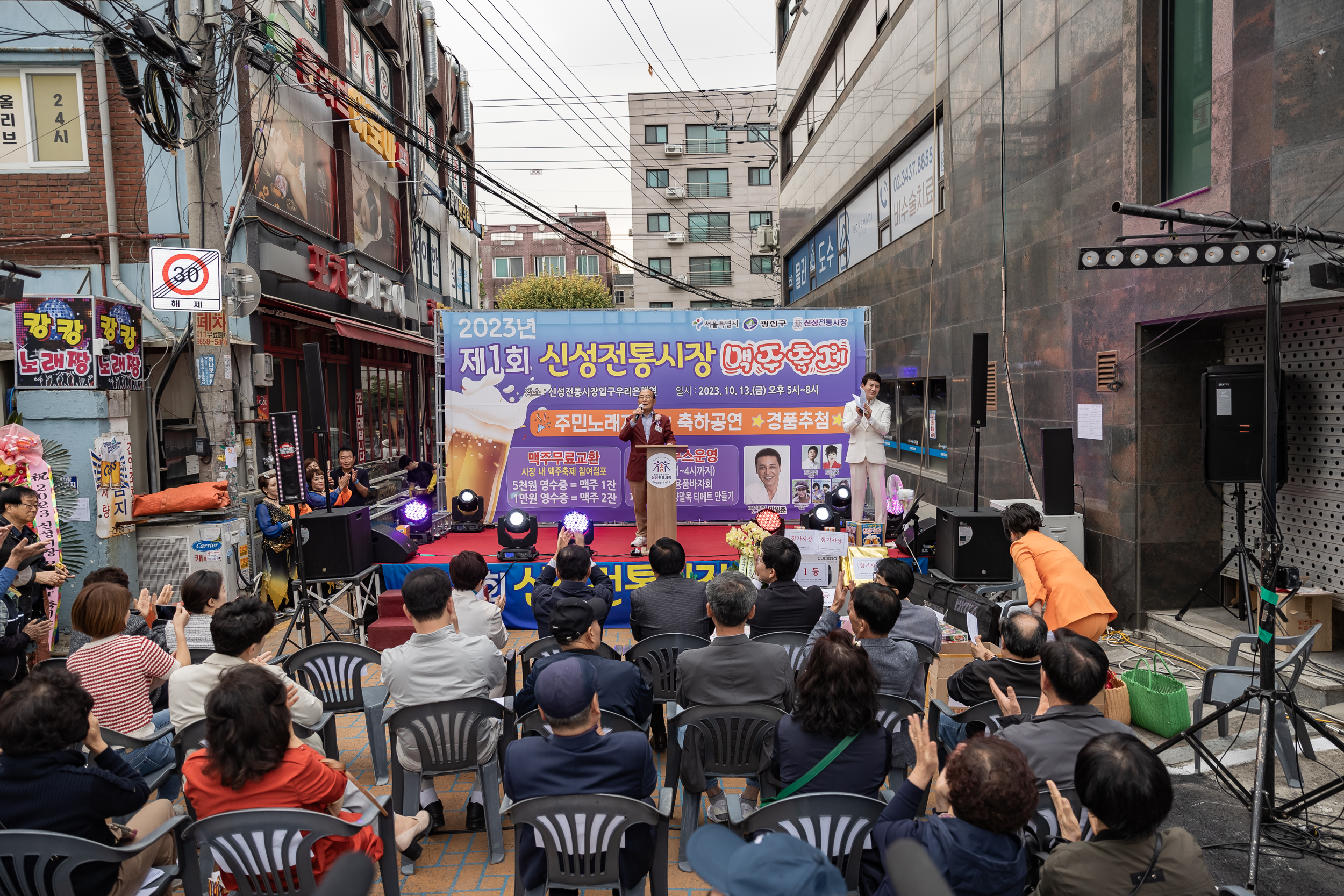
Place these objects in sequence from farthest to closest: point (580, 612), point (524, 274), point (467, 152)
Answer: point (524, 274) < point (467, 152) < point (580, 612)

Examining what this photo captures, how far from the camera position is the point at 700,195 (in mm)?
41156

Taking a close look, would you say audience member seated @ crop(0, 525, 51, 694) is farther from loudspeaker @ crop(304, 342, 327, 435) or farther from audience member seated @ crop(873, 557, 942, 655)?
audience member seated @ crop(873, 557, 942, 655)

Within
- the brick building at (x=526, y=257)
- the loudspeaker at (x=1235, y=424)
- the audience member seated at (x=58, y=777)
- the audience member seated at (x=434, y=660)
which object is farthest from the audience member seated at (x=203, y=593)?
the brick building at (x=526, y=257)

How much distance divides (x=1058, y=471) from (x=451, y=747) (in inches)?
238

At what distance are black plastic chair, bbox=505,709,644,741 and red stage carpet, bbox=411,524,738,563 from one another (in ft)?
14.2

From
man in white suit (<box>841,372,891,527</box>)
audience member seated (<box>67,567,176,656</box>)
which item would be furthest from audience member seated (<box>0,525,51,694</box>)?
man in white suit (<box>841,372,891,527</box>)

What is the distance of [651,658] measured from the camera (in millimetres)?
4465

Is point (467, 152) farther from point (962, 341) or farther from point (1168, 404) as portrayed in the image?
point (1168, 404)

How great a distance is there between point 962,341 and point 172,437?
10199mm

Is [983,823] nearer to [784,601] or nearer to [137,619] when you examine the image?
[784,601]

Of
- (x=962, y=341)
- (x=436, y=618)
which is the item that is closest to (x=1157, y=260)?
(x=436, y=618)

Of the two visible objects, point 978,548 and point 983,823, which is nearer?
point 983,823

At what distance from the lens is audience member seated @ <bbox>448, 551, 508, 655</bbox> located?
4.61 metres

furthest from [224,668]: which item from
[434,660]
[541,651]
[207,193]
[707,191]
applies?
[707,191]
